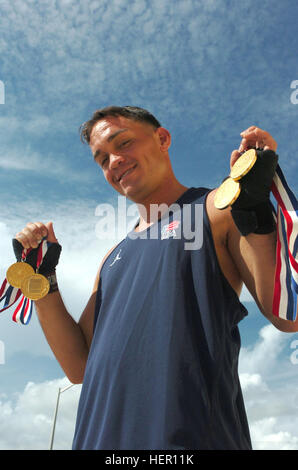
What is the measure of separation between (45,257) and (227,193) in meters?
1.54

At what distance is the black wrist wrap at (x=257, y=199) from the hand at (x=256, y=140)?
134 mm

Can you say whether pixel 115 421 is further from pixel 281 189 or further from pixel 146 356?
pixel 281 189

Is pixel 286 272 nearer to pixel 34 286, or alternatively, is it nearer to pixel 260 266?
pixel 260 266

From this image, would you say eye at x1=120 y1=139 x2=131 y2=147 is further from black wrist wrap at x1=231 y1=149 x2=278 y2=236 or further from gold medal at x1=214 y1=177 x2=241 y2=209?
black wrist wrap at x1=231 y1=149 x2=278 y2=236

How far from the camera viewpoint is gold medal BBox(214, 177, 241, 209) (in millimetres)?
1910

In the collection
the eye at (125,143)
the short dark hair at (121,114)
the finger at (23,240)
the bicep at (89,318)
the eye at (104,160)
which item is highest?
the short dark hair at (121,114)

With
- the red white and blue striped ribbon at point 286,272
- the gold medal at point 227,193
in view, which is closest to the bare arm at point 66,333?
the gold medal at point 227,193

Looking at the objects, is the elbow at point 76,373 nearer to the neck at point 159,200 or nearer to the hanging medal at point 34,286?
the hanging medal at point 34,286

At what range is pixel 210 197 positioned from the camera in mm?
2402

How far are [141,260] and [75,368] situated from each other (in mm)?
1009

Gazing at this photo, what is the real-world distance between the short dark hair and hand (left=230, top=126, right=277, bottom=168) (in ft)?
3.49

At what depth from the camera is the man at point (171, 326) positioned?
1.75 metres

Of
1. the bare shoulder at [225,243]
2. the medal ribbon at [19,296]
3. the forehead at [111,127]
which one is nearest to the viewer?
the bare shoulder at [225,243]
